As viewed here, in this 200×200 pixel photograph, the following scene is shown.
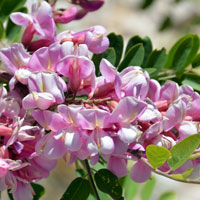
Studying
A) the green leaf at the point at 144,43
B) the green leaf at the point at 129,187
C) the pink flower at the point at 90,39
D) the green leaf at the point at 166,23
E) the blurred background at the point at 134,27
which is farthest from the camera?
the blurred background at the point at 134,27

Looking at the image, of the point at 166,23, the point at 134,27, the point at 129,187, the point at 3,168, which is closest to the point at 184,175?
the point at 3,168

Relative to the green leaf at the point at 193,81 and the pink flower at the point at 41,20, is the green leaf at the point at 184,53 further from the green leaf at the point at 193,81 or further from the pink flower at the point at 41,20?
the pink flower at the point at 41,20

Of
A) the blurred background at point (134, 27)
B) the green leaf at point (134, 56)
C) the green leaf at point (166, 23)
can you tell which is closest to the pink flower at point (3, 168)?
the green leaf at point (134, 56)

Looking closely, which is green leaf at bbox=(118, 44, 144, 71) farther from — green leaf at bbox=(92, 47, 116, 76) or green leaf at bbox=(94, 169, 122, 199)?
green leaf at bbox=(94, 169, 122, 199)

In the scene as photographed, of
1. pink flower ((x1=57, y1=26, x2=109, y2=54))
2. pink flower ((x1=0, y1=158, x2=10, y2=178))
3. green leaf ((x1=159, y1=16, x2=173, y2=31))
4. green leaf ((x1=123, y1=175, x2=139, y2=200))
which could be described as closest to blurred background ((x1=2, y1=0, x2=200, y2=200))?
green leaf ((x1=159, y1=16, x2=173, y2=31))

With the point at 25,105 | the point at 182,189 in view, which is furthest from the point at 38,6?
the point at 182,189

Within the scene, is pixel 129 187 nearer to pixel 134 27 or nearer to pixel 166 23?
pixel 166 23

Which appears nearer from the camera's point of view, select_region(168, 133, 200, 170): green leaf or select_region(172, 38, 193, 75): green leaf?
select_region(168, 133, 200, 170): green leaf
